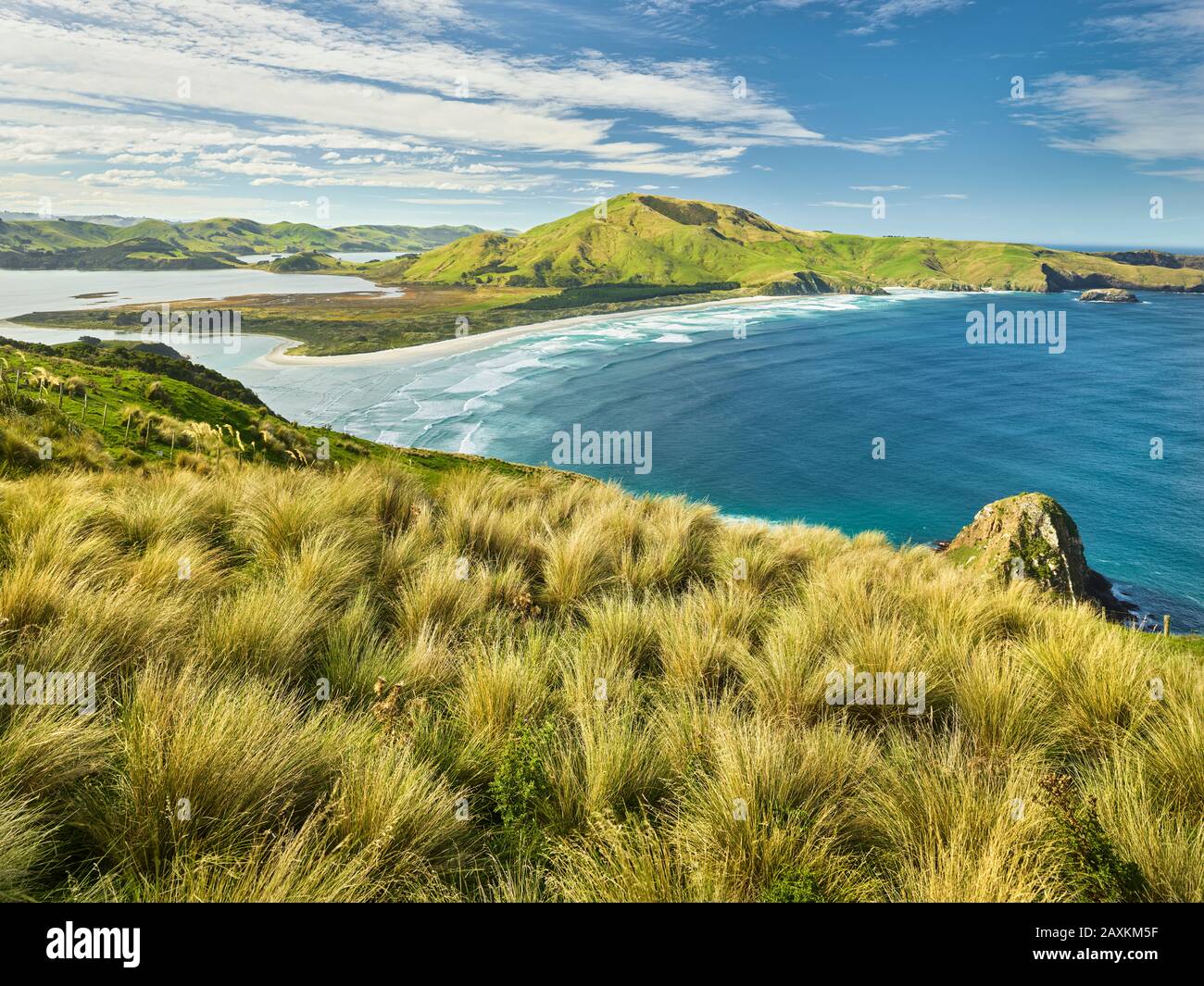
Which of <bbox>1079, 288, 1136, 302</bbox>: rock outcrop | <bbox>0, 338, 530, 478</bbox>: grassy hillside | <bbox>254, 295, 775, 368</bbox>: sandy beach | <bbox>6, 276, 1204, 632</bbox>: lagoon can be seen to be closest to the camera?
<bbox>0, 338, 530, 478</bbox>: grassy hillside

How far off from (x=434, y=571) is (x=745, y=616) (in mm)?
3467

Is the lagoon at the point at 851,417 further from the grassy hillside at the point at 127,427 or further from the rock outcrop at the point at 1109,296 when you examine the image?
the rock outcrop at the point at 1109,296

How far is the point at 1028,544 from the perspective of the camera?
939 inches

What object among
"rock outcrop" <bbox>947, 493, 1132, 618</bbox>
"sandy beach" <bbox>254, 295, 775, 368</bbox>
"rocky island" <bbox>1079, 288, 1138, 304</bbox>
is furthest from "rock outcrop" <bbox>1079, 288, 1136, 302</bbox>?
"rock outcrop" <bbox>947, 493, 1132, 618</bbox>

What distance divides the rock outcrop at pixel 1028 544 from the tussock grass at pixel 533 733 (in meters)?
19.0

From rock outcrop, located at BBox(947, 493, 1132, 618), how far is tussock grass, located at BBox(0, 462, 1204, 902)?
19.0 m

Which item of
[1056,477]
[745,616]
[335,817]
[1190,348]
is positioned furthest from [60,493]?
[1190,348]

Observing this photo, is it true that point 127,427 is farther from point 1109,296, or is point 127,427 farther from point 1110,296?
point 1109,296

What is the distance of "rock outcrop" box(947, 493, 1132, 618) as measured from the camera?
894 inches

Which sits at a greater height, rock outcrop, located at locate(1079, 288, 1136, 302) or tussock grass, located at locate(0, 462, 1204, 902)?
rock outcrop, located at locate(1079, 288, 1136, 302)

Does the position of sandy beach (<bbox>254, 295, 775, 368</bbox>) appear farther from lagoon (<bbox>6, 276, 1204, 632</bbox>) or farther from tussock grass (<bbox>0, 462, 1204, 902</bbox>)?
tussock grass (<bbox>0, 462, 1204, 902</bbox>)

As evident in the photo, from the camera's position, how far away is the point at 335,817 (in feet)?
9.46

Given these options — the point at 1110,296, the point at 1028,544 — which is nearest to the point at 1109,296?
the point at 1110,296
